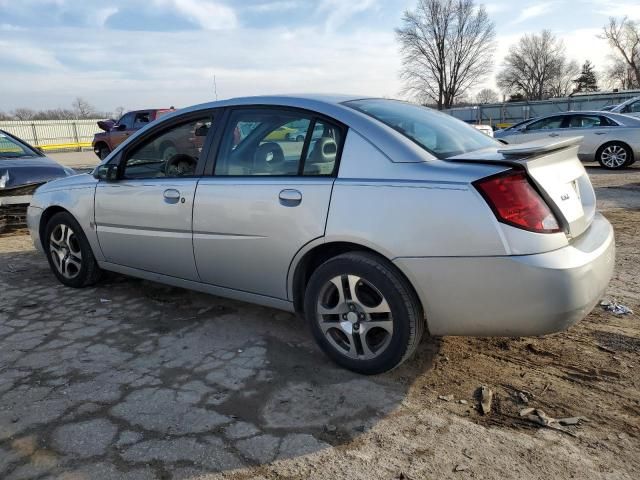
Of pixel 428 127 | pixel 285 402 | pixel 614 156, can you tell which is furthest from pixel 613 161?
pixel 285 402

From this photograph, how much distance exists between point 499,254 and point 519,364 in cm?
97

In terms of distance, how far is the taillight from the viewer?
2402 mm

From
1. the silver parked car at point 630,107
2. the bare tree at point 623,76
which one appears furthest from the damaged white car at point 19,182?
the bare tree at point 623,76

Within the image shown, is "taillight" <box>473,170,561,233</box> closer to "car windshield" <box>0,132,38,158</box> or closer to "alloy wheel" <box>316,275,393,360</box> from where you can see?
"alloy wheel" <box>316,275,393,360</box>

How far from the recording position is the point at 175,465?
224 centimetres

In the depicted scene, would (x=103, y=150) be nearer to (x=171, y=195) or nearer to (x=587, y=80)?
(x=171, y=195)

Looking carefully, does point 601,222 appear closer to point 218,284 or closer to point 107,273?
point 218,284

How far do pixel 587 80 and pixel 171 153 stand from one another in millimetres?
94123

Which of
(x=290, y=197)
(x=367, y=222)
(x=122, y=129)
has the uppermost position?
(x=122, y=129)

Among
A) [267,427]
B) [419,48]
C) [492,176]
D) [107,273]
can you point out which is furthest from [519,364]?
[419,48]

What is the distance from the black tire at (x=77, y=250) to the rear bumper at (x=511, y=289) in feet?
9.94

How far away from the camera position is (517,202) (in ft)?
7.97

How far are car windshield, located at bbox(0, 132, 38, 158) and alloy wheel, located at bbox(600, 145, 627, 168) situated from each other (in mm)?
11757

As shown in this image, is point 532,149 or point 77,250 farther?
point 77,250
